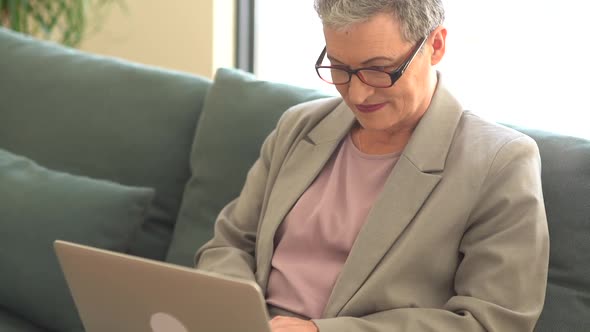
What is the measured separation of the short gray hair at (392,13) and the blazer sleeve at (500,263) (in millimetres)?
253

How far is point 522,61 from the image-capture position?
Result: 8.49 feet

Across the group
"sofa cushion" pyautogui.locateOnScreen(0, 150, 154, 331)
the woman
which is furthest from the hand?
"sofa cushion" pyautogui.locateOnScreen(0, 150, 154, 331)

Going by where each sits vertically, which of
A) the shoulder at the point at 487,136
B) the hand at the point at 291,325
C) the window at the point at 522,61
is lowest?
the hand at the point at 291,325

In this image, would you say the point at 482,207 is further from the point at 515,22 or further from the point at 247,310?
the point at 515,22

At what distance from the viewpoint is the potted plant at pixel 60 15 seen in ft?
10.7

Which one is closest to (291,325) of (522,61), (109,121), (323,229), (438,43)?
(323,229)

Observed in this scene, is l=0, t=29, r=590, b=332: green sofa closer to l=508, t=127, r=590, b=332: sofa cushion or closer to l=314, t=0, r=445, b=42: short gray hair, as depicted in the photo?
l=314, t=0, r=445, b=42: short gray hair

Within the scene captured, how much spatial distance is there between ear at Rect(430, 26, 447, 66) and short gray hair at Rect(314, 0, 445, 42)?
0.02 meters

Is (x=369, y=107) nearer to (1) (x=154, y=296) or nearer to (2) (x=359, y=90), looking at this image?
(2) (x=359, y=90)

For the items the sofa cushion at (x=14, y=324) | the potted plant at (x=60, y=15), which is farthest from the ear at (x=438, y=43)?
the potted plant at (x=60, y=15)

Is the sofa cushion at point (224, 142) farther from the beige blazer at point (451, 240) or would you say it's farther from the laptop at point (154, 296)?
the laptop at point (154, 296)

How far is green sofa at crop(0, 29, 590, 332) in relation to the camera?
2152 mm

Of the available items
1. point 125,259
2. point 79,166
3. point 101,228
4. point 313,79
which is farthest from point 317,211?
point 313,79

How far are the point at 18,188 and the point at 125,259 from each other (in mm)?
968
